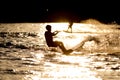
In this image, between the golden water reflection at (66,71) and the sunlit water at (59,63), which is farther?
the sunlit water at (59,63)

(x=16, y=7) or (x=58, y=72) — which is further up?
(x=16, y=7)

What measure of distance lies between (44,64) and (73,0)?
3161 inches

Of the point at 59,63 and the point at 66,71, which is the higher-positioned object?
the point at 59,63

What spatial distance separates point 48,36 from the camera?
855 inches

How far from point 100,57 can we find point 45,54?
11.6ft

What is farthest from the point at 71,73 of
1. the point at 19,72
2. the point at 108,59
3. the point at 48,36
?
the point at 48,36

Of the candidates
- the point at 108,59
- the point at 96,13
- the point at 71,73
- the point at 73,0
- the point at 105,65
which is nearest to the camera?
the point at 71,73

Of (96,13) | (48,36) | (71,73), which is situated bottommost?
(71,73)

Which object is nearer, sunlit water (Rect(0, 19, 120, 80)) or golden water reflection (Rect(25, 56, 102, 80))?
golden water reflection (Rect(25, 56, 102, 80))

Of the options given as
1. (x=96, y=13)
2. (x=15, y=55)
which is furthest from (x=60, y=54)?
(x=96, y=13)

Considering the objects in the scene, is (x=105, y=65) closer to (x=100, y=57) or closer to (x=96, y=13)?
(x=100, y=57)

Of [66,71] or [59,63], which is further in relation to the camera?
[59,63]

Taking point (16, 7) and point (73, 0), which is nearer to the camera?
point (16, 7)

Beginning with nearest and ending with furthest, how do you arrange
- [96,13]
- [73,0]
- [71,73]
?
[71,73], [96,13], [73,0]
